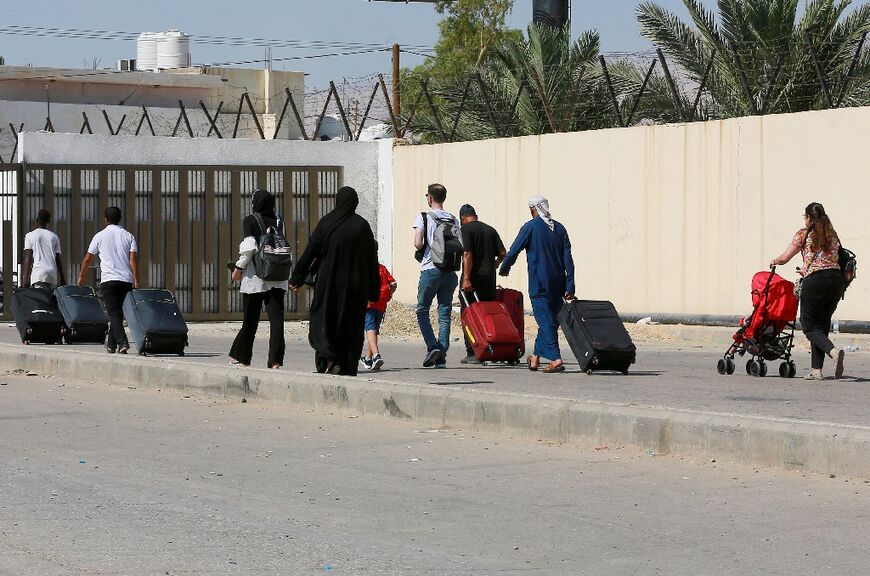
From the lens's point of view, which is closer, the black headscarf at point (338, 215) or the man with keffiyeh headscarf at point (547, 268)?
the black headscarf at point (338, 215)

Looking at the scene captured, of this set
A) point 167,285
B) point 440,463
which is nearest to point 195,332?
point 167,285

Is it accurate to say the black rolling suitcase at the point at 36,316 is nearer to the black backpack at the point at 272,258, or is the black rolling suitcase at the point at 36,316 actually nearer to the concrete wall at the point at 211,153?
the black backpack at the point at 272,258

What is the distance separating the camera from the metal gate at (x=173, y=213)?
25.5 meters

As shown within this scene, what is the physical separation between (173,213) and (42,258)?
7.01 m

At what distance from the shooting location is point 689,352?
1930cm

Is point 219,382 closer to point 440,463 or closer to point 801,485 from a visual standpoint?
point 440,463

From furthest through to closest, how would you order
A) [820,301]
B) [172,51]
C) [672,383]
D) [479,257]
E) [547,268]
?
[172,51], [479,257], [547,268], [820,301], [672,383]

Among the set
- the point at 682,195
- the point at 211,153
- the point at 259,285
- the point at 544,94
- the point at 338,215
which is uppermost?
the point at 544,94

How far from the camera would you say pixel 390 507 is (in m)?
7.81

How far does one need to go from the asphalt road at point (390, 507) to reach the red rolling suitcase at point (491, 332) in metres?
4.21

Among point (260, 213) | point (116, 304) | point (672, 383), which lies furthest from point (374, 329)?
point (116, 304)

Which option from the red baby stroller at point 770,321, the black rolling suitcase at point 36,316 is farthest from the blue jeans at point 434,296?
the black rolling suitcase at point 36,316

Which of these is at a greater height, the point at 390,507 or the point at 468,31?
the point at 468,31

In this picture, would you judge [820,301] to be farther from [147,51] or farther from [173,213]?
[147,51]
